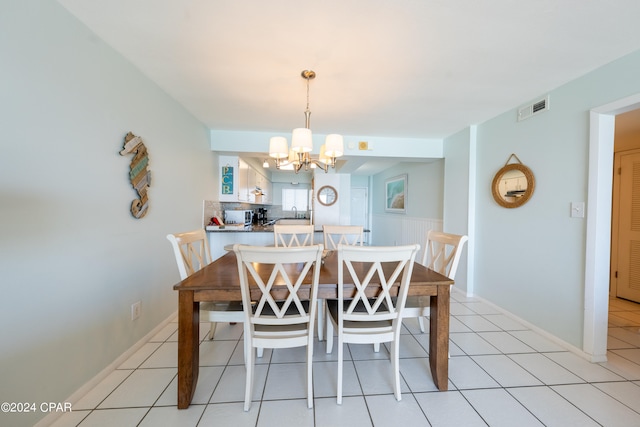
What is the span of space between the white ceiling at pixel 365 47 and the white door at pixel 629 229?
6.59 ft

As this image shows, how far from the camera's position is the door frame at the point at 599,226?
5.81 feet

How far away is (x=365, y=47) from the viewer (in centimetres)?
159

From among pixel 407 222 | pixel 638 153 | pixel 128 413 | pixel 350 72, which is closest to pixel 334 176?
pixel 407 222

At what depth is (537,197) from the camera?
2.25 m

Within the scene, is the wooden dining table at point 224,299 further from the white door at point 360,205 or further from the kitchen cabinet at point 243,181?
the white door at point 360,205

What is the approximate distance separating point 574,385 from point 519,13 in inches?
91.0

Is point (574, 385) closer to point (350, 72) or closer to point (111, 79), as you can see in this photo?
point (350, 72)

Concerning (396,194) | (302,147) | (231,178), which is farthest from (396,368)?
(396,194)

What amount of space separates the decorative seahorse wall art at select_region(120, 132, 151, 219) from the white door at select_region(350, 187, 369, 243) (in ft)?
18.8

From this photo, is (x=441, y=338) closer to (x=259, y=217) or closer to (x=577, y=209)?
(x=577, y=209)

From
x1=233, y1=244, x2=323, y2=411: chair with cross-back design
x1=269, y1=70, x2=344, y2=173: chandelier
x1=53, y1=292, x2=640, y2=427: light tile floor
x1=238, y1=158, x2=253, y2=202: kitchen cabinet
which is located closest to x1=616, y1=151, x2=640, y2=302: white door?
x1=53, y1=292, x2=640, y2=427: light tile floor

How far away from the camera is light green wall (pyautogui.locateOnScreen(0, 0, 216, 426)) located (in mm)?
1091

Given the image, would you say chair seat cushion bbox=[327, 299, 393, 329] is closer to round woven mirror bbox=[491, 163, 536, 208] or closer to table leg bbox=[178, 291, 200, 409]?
table leg bbox=[178, 291, 200, 409]

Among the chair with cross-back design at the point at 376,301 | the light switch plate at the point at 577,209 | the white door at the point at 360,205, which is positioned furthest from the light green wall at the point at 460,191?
the white door at the point at 360,205
